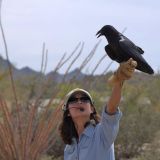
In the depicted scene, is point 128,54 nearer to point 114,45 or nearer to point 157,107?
point 114,45

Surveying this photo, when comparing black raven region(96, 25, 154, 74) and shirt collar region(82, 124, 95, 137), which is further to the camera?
shirt collar region(82, 124, 95, 137)

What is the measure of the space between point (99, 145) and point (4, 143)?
4.28 m

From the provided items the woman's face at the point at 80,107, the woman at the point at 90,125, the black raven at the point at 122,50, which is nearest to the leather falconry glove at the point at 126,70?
the woman at the point at 90,125

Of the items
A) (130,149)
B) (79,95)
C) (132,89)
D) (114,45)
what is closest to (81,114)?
(79,95)

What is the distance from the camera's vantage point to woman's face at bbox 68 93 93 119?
4.57 m

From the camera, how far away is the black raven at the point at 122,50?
165 inches

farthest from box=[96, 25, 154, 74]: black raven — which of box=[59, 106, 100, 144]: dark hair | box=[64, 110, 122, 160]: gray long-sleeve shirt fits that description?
box=[59, 106, 100, 144]: dark hair

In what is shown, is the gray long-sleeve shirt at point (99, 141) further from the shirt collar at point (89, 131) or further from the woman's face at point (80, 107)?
the woman's face at point (80, 107)

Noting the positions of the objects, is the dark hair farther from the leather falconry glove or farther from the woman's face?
the leather falconry glove

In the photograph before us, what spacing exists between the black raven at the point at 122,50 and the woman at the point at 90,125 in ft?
0.55

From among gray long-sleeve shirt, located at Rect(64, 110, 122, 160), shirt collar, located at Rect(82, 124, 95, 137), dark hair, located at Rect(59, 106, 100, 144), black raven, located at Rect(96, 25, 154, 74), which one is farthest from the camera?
dark hair, located at Rect(59, 106, 100, 144)

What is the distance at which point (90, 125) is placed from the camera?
459 centimetres

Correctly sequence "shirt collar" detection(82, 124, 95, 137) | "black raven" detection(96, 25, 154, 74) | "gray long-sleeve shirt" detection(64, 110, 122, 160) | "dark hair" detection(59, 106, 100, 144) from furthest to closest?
"dark hair" detection(59, 106, 100, 144) < "shirt collar" detection(82, 124, 95, 137) < "gray long-sleeve shirt" detection(64, 110, 122, 160) < "black raven" detection(96, 25, 154, 74)

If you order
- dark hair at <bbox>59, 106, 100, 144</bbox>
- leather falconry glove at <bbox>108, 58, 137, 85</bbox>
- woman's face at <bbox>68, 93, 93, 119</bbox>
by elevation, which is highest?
leather falconry glove at <bbox>108, 58, 137, 85</bbox>
